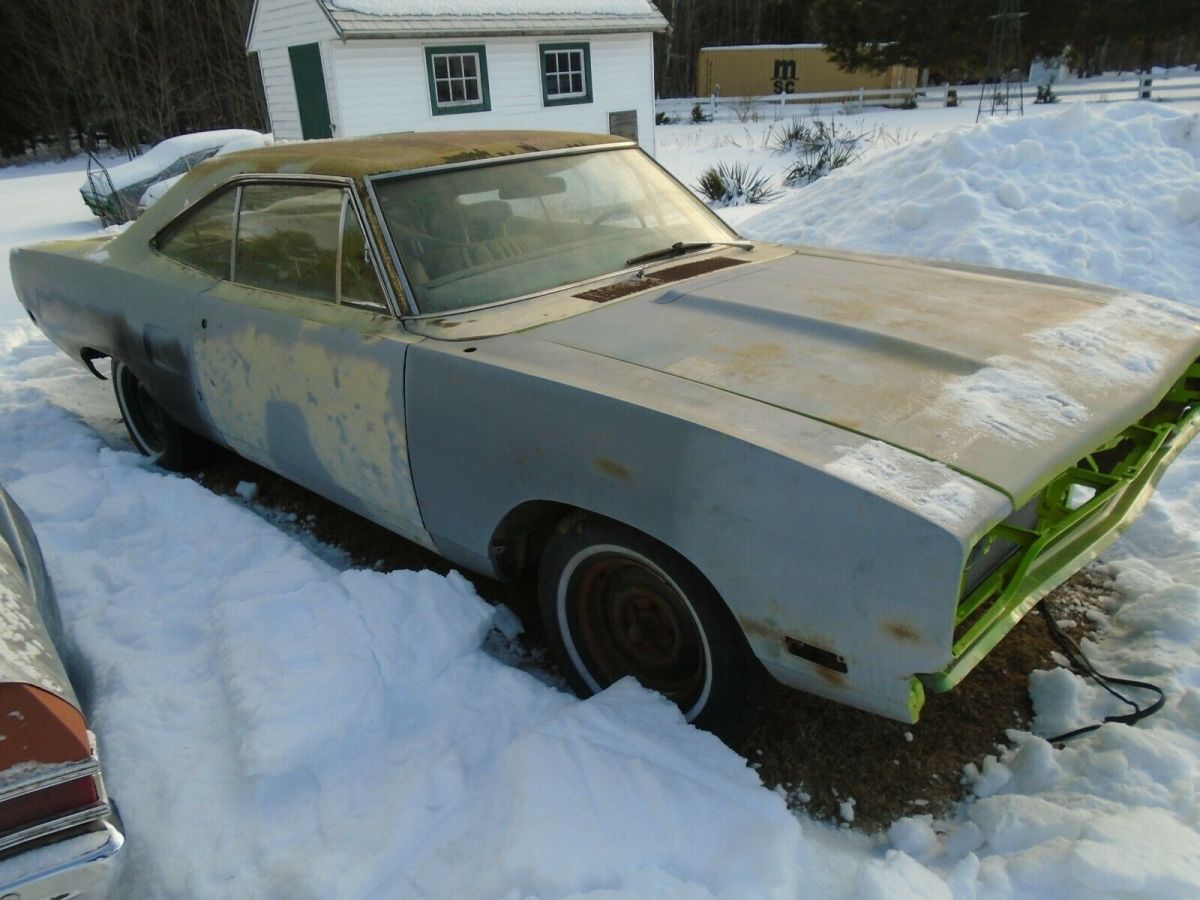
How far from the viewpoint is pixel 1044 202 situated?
237 inches

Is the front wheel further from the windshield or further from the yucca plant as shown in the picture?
the yucca plant

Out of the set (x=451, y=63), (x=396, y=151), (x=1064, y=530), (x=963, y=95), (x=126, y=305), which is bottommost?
(x=963, y=95)

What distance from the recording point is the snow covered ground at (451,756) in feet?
5.99

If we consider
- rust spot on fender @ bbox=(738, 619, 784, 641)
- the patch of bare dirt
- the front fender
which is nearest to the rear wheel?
the patch of bare dirt

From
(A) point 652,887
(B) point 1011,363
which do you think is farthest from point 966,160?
(A) point 652,887

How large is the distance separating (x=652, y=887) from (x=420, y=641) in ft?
3.49

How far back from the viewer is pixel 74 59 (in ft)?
80.2

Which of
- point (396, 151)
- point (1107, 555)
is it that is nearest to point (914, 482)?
point (1107, 555)

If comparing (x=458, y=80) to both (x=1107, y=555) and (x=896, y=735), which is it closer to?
(x=1107, y=555)

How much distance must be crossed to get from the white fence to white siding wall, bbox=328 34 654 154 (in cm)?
996

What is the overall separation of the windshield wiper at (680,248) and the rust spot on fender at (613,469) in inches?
48.4

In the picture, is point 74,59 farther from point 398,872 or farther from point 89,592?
point 398,872

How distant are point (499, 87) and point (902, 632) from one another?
45.8 ft

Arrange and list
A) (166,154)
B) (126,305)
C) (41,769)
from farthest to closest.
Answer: (166,154), (126,305), (41,769)
